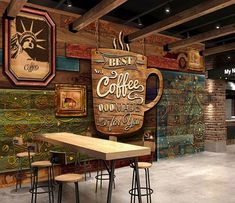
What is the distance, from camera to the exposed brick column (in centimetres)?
852

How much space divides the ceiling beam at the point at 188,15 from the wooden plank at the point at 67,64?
1.55m

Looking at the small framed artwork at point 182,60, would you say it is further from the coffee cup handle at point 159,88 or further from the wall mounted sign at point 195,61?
the coffee cup handle at point 159,88

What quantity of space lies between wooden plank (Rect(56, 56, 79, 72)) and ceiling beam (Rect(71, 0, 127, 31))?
2.15 feet

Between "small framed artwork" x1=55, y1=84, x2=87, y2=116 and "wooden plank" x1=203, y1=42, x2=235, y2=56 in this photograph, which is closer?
"small framed artwork" x1=55, y1=84, x2=87, y2=116

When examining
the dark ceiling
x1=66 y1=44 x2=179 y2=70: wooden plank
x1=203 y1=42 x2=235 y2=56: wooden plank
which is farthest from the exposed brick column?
x1=66 y1=44 x2=179 y2=70: wooden plank

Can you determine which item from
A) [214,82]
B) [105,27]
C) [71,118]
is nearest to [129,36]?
[105,27]

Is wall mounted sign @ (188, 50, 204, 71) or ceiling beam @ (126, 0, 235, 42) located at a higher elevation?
ceiling beam @ (126, 0, 235, 42)

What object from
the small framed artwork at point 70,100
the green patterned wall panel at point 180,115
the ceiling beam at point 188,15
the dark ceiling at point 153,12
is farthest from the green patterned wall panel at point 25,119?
the green patterned wall panel at point 180,115

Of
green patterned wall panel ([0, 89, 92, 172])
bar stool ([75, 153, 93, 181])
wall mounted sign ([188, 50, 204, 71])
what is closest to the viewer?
green patterned wall panel ([0, 89, 92, 172])

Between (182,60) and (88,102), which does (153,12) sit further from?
(88,102)

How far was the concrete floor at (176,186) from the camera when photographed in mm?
4144

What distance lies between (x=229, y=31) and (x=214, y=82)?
2.93 metres

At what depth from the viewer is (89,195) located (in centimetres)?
432

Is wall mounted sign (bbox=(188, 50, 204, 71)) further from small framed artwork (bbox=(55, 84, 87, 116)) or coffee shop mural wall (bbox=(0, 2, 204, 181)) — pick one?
small framed artwork (bbox=(55, 84, 87, 116))
